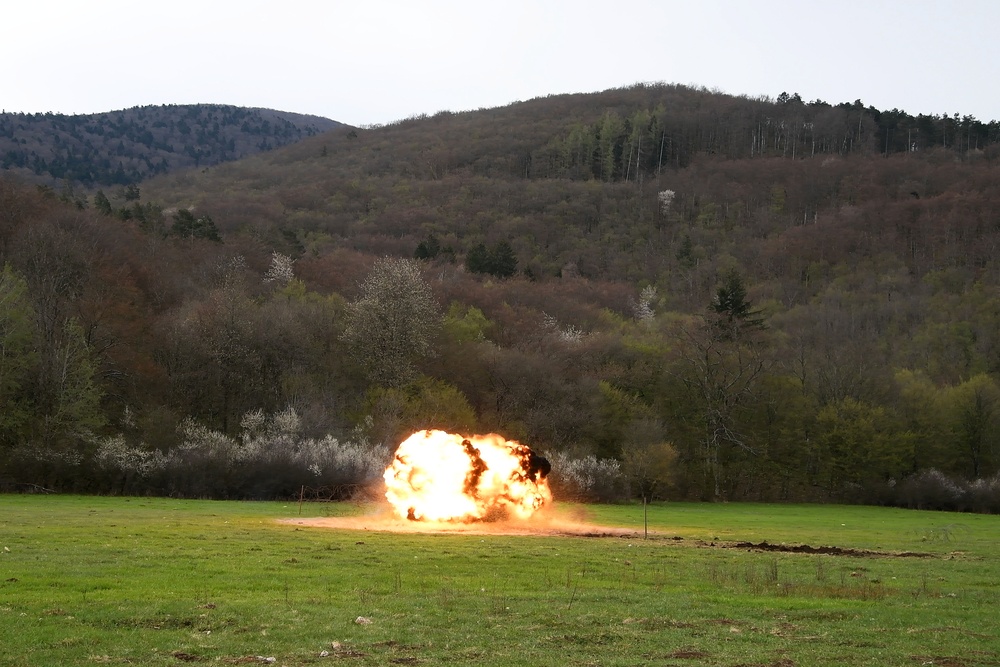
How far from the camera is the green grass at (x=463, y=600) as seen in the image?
14969mm

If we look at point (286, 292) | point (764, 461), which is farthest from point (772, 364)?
point (286, 292)

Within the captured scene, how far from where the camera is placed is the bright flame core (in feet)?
141

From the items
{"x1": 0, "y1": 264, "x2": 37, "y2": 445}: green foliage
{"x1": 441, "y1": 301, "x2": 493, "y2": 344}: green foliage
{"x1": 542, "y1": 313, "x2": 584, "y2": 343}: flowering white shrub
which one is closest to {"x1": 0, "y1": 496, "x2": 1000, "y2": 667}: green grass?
{"x1": 0, "y1": 264, "x2": 37, "y2": 445}: green foliage


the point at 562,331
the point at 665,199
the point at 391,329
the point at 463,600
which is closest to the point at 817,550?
the point at 463,600

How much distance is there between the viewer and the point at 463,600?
19.9 meters

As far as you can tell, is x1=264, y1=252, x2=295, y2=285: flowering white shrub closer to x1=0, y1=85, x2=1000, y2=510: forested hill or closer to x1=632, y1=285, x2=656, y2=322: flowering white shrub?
x1=0, y1=85, x2=1000, y2=510: forested hill

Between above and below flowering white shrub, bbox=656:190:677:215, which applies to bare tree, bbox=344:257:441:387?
below

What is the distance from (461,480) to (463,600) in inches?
908

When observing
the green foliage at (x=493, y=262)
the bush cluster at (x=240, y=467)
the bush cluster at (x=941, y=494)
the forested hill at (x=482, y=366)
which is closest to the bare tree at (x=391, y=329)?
the forested hill at (x=482, y=366)

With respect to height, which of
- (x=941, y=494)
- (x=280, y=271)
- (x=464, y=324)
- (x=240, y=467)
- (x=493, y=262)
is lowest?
(x=240, y=467)

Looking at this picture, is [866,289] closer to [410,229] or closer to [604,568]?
[410,229]

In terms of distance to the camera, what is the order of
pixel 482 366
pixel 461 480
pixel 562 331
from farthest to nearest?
pixel 562 331, pixel 482 366, pixel 461 480

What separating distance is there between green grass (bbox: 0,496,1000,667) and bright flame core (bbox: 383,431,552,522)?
6395 millimetres

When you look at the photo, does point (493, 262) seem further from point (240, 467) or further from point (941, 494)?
point (240, 467)
